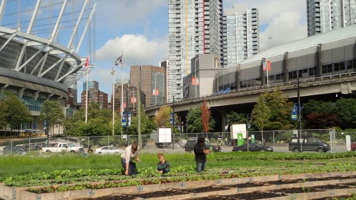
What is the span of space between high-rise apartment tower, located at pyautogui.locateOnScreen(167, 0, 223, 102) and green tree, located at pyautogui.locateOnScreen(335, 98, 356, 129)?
411ft

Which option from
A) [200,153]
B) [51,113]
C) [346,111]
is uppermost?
[51,113]

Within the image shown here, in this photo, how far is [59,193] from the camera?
32.1 ft

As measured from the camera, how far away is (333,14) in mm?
194500

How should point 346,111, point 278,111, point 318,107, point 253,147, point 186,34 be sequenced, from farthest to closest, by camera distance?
point 186,34 → point 278,111 → point 318,107 → point 346,111 → point 253,147

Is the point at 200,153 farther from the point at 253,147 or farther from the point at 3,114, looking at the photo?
the point at 3,114

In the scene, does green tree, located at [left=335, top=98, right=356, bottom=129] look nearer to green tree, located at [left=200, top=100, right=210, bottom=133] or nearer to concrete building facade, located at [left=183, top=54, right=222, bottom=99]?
green tree, located at [left=200, top=100, right=210, bottom=133]

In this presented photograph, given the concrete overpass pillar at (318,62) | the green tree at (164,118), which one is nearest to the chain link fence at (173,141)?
the concrete overpass pillar at (318,62)

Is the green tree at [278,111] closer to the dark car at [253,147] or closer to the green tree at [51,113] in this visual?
the dark car at [253,147]

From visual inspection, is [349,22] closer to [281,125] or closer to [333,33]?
[333,33]

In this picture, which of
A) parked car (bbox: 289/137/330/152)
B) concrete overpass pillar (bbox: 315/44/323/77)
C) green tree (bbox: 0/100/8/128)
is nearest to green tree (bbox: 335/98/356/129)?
concrete overpass pillar (bbox: 315/44/323/77)

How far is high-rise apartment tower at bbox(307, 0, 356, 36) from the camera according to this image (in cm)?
18677

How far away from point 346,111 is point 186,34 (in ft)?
430

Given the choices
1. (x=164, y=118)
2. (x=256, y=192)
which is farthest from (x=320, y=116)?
(x=256, y=192)

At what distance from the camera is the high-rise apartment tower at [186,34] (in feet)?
621
